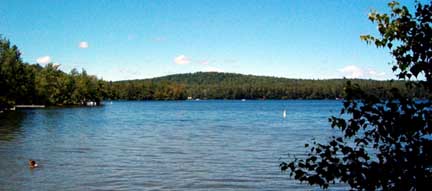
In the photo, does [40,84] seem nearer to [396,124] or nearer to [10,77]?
[10,77]

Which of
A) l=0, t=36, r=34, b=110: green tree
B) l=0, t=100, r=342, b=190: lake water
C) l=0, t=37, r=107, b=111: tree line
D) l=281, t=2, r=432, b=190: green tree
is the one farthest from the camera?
l=0, t=37, r=107, b=111: tree line

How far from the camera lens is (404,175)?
17.6 feet

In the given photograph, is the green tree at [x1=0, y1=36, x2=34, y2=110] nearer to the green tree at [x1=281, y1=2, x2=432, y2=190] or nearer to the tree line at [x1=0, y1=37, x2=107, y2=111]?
the tree line at [x1=0, y1=37, x2=107, y2=111]

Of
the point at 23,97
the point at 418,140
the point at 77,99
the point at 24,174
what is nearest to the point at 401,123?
the point at 418,140

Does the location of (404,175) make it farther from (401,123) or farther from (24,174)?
(24,174)

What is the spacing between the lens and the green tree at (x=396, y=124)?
541 centimetres

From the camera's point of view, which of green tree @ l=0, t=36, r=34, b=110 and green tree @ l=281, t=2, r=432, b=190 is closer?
green tree @ l=281, t=2, r=432, b=190

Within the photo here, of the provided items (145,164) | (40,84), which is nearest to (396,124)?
(145,164)

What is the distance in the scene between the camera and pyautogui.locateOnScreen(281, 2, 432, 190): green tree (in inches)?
213

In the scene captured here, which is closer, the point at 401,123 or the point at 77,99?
the point at 401,123

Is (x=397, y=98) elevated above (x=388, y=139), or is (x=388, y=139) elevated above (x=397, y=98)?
(x=397, y=98)

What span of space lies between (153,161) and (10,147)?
41.5 ft

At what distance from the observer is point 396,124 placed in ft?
18.3

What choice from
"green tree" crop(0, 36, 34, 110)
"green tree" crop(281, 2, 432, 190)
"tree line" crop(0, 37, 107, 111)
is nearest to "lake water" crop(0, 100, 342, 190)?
"green tree" crop(281, 2, 432, 190)
